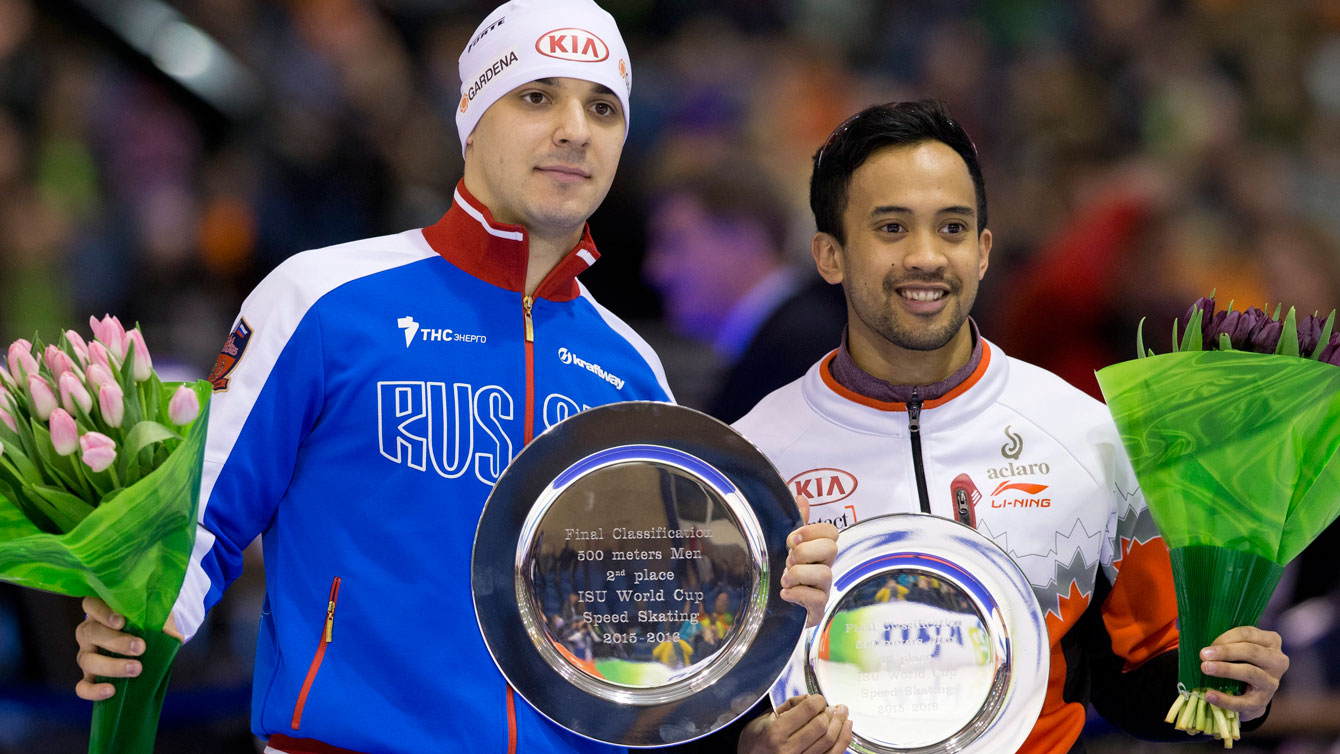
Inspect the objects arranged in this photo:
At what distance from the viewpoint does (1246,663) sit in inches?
88.7

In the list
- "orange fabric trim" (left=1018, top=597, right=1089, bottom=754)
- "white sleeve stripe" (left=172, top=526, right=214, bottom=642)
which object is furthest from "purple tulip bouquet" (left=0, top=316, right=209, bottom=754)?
"orange fabric trim" (left=1018, top=597, right=1089, bottom=754)

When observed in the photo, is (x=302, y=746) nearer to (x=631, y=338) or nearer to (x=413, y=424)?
(x=413, y=424)

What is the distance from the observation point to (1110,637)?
2.62m

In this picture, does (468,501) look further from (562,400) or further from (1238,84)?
(1238,84)

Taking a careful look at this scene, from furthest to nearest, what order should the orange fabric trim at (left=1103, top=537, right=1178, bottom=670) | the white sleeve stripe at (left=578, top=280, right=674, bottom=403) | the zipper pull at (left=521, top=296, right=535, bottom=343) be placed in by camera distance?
the white sleeve stripe at (left=578, top=280, right=674, bottom=403)
the orange fabric trim at (left=1103, top=537, right=1178, bottom=670)
the zipper pull at (left=521, top=296, right=535, bottom=343)

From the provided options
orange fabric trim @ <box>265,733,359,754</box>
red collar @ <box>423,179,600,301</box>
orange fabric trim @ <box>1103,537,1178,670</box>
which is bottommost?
orange fabric trim @ <box>265,733,359,754</box>

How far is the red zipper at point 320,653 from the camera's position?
2.23m

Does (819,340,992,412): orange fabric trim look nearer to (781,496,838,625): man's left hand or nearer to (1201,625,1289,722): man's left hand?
(781,496,838,625): man's left hand

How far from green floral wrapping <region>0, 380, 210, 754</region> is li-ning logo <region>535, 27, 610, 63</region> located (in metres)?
0.90

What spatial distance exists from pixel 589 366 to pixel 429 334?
1.01 ft

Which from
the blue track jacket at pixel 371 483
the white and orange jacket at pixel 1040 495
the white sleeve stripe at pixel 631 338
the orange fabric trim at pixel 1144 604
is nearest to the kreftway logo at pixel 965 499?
the white and orange jacket at pixel 1040 495

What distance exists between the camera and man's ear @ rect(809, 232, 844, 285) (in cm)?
273

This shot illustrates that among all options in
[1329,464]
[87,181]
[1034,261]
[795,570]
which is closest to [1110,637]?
[1329,464]

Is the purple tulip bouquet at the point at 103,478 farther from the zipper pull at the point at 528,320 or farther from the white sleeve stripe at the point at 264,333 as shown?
the zipper pull at the point at 528,320
